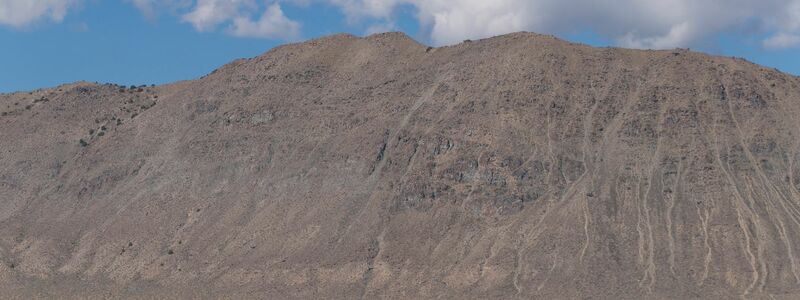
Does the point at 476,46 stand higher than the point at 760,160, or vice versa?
the point at 476,46

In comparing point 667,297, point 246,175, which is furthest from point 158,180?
point 667,297

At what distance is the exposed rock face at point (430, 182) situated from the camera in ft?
338

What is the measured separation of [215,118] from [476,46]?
32.3 m

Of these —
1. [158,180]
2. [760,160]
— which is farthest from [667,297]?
[158,180]

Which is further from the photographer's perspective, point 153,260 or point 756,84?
point 756,84

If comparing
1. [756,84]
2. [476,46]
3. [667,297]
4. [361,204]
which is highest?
[476,46]

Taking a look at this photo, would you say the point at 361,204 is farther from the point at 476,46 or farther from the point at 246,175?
the point at 476,46

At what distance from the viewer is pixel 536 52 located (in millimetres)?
129125

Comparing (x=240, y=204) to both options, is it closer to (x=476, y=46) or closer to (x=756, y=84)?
(x=476, y=46)

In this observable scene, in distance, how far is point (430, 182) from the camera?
377 ft

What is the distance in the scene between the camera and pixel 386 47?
140m

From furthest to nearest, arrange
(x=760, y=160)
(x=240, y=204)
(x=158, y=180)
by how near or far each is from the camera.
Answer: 1. (x=158, y=180)
2. (x=240, y=204)
3. (x=760, y=160)

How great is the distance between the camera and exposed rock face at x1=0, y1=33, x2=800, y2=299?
103 metres

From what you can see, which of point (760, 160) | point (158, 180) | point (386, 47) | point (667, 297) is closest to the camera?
point (667, 297)
